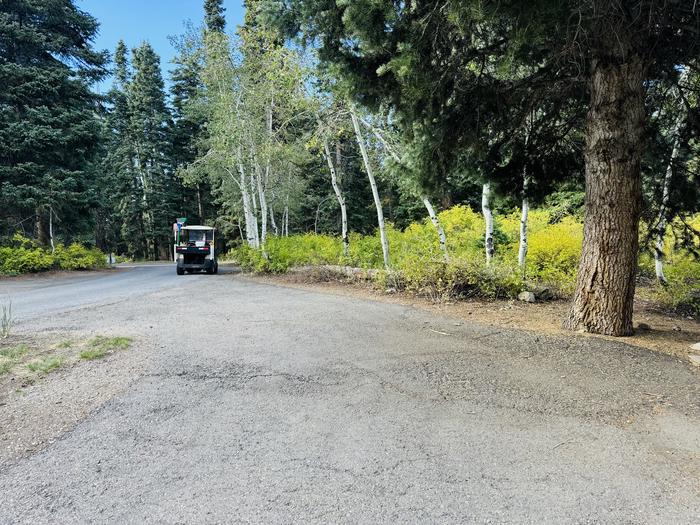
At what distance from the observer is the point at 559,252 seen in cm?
873

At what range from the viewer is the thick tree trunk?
4.72m

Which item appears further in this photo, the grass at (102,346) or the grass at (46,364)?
the grass at (102,346)

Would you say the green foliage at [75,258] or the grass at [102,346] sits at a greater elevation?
the green foliage at [75,258]

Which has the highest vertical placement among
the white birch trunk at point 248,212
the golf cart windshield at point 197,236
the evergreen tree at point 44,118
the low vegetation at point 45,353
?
the evergreen tree at point 44,118

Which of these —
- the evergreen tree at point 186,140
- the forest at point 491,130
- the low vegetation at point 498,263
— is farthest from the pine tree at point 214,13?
the low vegetation at point 498,263

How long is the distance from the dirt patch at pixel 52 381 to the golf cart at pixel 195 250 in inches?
436

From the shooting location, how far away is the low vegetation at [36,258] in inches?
614

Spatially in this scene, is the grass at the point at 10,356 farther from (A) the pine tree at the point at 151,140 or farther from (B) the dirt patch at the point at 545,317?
(A) the pine tree at the point at 151,140

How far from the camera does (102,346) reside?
15.1 feet

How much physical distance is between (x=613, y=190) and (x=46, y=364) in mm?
6777

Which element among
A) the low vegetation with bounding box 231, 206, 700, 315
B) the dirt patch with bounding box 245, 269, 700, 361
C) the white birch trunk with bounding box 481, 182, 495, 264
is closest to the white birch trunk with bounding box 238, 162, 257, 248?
the low vegetation with bounding box 231, 206, 700, 315

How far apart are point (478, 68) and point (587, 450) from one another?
16.9ft

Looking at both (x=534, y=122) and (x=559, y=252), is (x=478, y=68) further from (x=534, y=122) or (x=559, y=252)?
(x=559, y=252)

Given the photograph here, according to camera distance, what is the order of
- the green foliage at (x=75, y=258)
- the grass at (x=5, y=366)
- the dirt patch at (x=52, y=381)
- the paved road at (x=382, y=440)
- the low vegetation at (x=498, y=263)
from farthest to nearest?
the green foliage at (x=75, y=258), the low vegetation at (x=498, y=263), the grass at (x=5, y=366), the dirt patch at (x=52, y=381), the paved road at (x=382, y=440)
